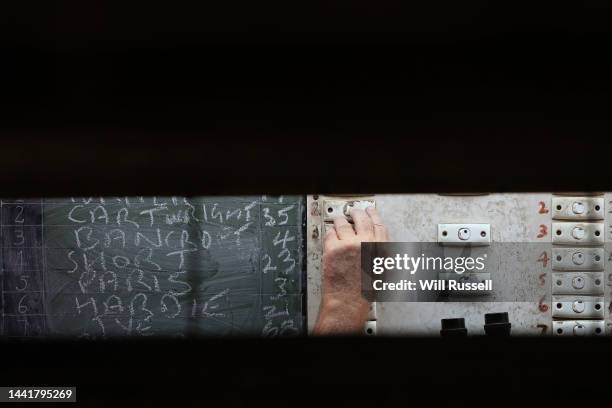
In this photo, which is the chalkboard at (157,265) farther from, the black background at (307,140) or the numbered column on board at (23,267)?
the black background at (307,140)

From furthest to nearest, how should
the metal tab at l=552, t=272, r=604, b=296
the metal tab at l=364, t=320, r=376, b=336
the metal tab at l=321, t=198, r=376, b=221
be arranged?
the metal tab at l=552, t=272, r=604, b=296 → the metal tab at l=321, t=198, r=376, b=221 → the metal tab at l=364, t=320, r=376, b=336

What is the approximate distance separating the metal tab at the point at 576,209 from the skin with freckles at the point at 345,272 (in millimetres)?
1160

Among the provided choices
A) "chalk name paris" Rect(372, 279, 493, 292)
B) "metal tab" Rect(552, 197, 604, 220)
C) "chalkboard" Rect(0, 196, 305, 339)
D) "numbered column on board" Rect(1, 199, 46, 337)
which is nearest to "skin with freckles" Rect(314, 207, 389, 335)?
"chalk name paris" Rect(372, 279, 493, 292)

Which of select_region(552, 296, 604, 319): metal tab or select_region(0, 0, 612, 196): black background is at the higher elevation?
select_region(0, 0, 612, 196): black background

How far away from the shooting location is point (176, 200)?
409 centimetres

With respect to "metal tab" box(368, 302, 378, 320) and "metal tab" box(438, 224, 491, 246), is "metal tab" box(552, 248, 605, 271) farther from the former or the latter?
"metal tab" box(368, 302, 378, 320)

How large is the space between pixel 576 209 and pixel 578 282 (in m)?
0.51

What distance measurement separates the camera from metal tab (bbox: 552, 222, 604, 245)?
3.66 metres

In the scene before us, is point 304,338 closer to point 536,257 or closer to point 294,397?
point 294,397

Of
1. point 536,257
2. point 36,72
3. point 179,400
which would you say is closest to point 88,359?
point 179,400

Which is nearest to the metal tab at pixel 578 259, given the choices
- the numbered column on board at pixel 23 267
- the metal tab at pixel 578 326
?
the metal tab at pixel 578 326

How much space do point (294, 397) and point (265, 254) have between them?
2.10 metres

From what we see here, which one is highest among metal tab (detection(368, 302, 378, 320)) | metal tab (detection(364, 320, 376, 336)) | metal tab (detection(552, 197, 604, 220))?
metal tab (detection(552, 197, 604, 220))

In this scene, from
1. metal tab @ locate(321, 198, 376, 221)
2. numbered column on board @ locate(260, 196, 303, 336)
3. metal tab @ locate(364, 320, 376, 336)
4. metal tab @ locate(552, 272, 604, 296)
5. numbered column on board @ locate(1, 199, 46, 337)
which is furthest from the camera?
numbered column on board @ locate(1, 199, 46, 337)
